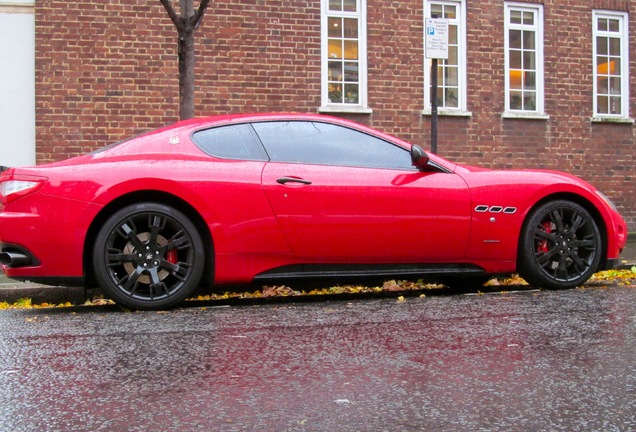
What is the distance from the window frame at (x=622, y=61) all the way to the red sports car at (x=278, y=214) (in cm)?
971

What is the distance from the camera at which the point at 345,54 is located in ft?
47.9

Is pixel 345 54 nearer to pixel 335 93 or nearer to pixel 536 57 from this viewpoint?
pixel 335 93

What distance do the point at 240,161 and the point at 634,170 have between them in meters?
11.9

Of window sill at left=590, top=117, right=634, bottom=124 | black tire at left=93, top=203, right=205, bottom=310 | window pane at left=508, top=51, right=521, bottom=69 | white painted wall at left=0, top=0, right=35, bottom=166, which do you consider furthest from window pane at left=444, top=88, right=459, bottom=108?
black tire at left=93, top=203, right=205, bottom=310

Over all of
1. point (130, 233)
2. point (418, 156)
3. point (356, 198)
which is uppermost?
point (418, 156)

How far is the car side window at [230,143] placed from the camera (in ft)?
20.6

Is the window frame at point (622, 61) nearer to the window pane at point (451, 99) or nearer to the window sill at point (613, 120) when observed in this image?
the window sill at point (613, 120)

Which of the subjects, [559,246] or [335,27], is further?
[335,27]

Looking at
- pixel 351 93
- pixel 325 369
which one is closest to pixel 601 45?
pixel 351 93

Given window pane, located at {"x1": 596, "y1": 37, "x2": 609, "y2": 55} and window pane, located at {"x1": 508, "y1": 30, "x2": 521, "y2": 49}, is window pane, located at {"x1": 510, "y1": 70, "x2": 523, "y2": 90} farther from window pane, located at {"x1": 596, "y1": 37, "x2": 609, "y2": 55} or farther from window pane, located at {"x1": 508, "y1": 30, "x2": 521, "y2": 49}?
window pane, located at {"x1": 596, "y1": 37, "x2": 609, "y2": 55}

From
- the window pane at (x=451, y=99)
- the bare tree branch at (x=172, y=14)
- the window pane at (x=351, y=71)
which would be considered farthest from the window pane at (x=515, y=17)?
the bare tree branch at (x=172, y=14)

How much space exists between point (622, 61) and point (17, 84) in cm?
1059

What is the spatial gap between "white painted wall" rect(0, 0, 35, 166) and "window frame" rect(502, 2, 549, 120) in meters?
7.83

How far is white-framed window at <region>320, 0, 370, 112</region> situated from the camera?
47.5 feet
